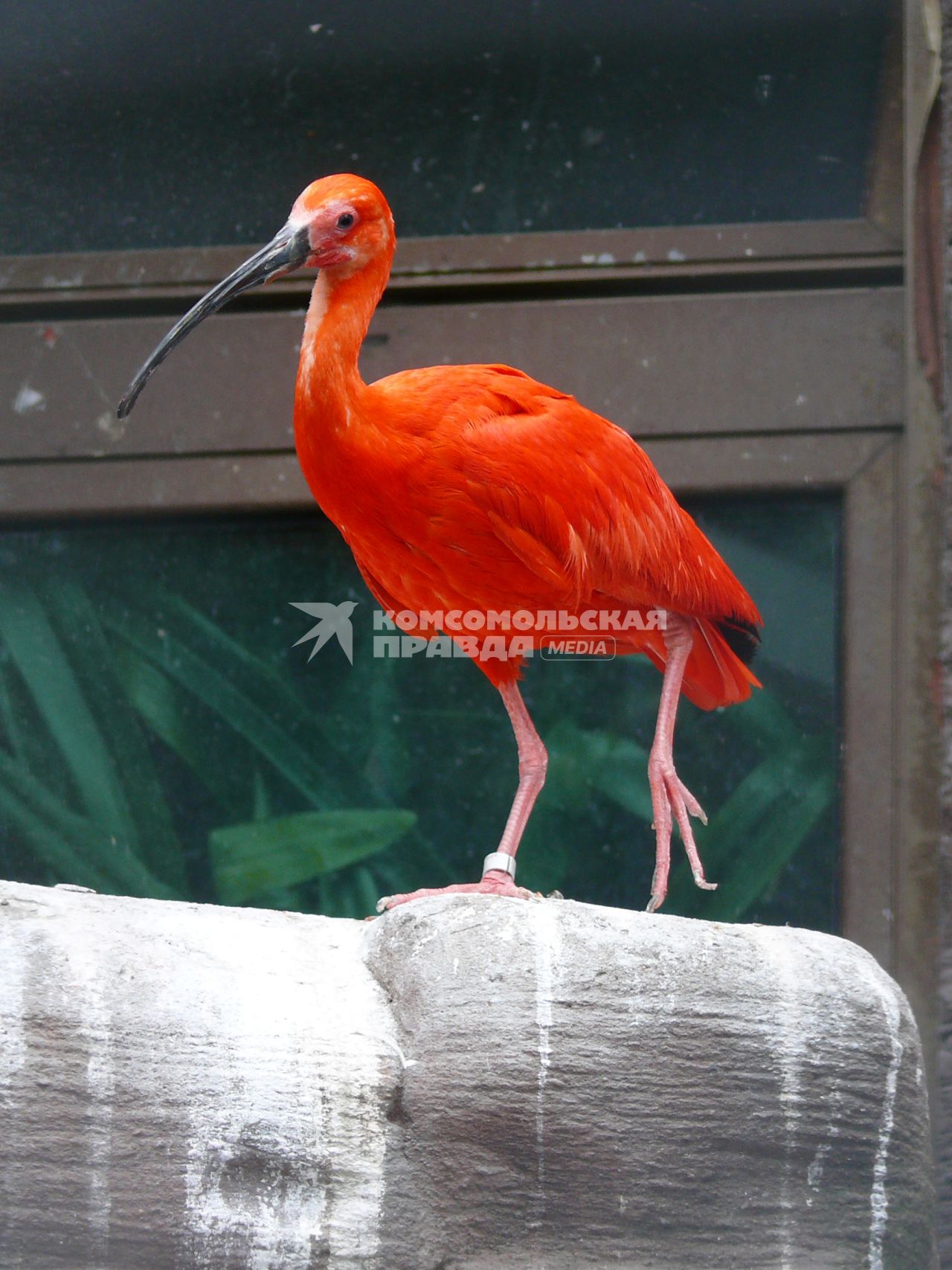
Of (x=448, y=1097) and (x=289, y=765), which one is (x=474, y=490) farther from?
(x=289, y=765)

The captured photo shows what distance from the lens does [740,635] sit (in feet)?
10.0

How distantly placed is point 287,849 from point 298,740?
374mm

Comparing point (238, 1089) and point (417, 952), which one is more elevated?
point (417, 952)

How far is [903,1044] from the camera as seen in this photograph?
7.82ft

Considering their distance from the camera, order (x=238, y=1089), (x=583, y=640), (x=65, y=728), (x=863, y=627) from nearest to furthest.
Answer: (x=238, y=1089) → (x=583, y=640) → (x=863, y=627) → (x=65, y=728)

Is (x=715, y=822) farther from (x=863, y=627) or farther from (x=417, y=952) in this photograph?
(x=417, y=952)

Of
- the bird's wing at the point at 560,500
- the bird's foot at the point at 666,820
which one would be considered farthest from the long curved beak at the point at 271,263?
the bird's foot at the point at 666,820

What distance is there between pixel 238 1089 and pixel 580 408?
5.23ft

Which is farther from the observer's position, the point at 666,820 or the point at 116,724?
the point at 116,724

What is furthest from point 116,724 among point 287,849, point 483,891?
point 483,891

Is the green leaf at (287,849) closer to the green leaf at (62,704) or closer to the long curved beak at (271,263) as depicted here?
the green leaf at (62,704)

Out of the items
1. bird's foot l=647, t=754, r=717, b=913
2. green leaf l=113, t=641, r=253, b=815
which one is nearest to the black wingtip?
bird's foot l=647, t=754, r=717, b=913

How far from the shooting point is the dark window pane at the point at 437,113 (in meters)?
4.03

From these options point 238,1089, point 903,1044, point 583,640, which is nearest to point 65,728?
point 583,640
